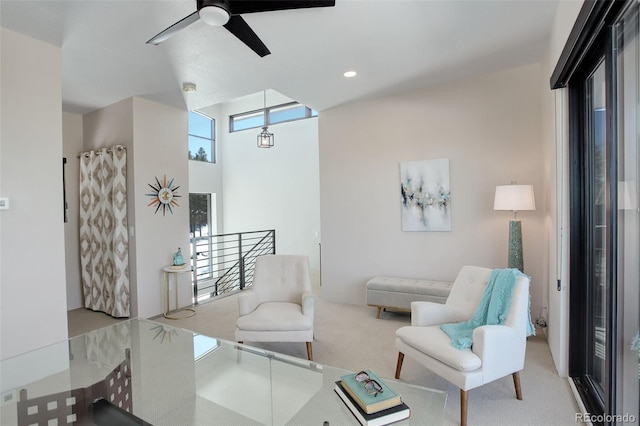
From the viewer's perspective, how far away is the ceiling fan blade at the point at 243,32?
78.1 inches

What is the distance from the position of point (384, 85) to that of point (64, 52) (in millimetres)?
3119

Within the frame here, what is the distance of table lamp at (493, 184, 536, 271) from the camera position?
10.3 feet

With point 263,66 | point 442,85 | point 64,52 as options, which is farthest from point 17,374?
point 442,85

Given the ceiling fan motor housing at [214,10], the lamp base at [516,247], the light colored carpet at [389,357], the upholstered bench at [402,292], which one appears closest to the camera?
the ceiling fan motor housing at [214,10]

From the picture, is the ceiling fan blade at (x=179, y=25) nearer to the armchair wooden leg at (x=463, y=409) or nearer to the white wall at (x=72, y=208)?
the armchair wooden leg at (x=463, y=409)

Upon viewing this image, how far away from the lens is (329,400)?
161 centimetres

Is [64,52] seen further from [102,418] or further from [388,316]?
[388,316]

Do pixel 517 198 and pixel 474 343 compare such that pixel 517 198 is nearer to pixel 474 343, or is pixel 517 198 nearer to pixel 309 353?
pixel 474 343

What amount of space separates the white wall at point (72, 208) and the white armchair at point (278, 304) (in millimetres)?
2985

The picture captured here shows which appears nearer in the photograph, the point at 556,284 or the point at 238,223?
the point at 556,284

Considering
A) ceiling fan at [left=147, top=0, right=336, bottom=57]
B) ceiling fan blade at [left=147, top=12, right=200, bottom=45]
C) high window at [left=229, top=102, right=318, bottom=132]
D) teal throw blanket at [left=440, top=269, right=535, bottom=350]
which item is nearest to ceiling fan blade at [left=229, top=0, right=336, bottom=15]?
ceiling fan at [left=147, top=0, right=336, bottom=57]

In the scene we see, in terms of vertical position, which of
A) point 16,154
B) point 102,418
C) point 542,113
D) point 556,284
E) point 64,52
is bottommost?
point 102,418

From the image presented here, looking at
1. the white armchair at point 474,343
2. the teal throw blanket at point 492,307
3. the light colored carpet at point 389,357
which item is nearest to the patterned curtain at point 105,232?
the light colored carpet at point 389,357

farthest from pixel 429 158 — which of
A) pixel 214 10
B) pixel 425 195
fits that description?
pixel 214 10
